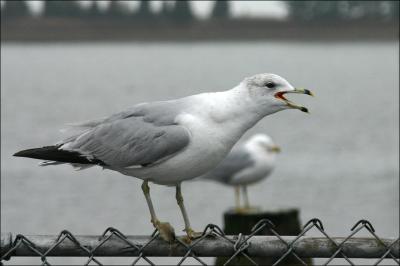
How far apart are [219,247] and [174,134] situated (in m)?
0.81

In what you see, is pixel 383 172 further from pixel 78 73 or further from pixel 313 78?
pixel 78 73

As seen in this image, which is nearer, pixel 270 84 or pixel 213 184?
pixel 270 84

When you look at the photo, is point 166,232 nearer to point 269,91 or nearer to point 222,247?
point 222,247

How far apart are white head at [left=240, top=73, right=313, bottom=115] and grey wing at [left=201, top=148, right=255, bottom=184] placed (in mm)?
9272

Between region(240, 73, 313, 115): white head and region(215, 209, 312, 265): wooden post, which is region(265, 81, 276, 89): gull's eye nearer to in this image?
region(240, 73, 313, 115): white head

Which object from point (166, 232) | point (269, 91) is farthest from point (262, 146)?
point (166, 232)

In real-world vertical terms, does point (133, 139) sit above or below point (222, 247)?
above

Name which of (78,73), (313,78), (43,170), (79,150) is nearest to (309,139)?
(43,170)

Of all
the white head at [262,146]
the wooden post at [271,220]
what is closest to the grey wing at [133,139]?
the wooden post at [271,220]

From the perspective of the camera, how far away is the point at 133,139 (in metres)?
4.23

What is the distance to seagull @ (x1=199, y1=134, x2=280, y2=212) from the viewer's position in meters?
13.5

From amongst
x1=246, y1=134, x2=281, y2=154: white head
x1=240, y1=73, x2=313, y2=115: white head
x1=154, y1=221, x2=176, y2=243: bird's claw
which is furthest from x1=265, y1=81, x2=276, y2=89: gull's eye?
x1=246, y1=134, x2=281, y2=154: white head

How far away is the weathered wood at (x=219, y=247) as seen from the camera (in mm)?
3309

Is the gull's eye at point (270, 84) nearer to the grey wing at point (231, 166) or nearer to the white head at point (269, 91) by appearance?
the white head at point (269, 91)
